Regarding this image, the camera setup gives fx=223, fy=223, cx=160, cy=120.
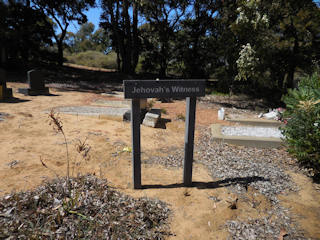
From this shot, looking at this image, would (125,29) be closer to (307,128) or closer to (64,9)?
(64,9)

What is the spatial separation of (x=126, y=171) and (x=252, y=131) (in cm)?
420

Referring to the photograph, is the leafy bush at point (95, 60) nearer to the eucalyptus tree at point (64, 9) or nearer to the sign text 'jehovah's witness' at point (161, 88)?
the eucalyptus tree at point (64, 9)

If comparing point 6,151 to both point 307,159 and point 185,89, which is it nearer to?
point 185,89

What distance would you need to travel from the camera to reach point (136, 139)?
126 inches

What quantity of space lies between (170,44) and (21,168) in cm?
1943

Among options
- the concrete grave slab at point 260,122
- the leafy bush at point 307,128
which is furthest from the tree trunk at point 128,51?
the leafy bush at point 307,128

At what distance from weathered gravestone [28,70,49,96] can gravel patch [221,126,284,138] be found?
8630mm

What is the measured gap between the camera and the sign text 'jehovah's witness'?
294cm

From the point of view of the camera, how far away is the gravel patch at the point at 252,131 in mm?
6211

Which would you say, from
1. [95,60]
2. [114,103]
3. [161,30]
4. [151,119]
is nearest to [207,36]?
[161,30]

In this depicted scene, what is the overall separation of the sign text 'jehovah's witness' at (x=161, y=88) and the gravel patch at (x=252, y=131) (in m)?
3.47

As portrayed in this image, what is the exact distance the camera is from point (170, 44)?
21078mm

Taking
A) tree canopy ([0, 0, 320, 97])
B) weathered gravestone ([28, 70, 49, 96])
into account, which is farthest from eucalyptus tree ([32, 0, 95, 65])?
weathered gravestone ([28, 70, 49, 96])

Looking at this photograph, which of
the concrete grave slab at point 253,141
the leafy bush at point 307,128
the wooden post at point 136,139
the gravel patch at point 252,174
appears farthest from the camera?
the concrete grave slab at point 253,141
